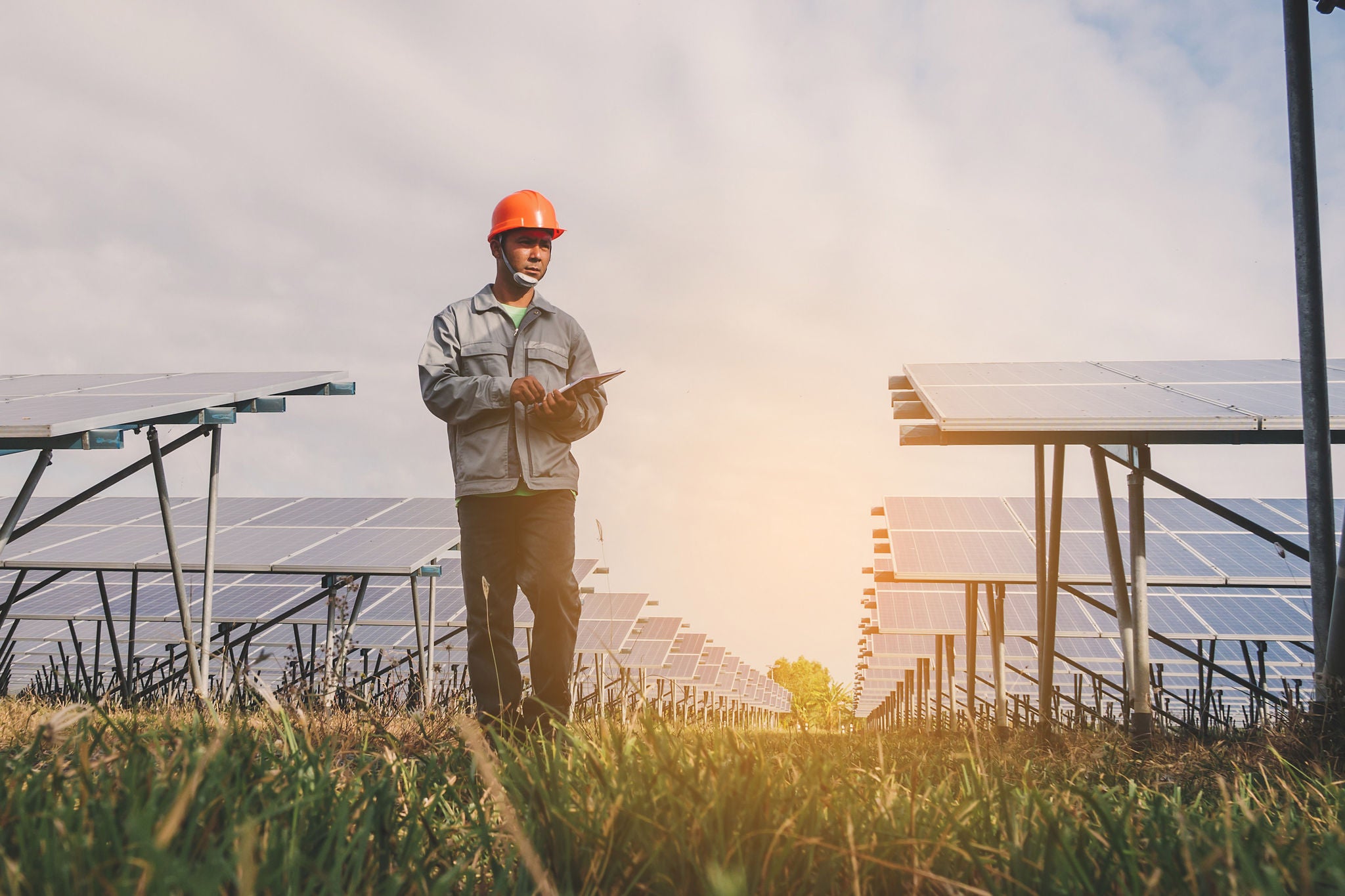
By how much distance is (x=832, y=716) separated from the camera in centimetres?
336

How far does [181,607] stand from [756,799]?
17.0ft

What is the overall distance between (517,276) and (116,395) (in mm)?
3765

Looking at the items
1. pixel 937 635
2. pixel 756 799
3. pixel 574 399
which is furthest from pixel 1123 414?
pixel 937 635

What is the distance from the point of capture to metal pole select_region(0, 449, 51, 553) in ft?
16.5

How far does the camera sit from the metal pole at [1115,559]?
502cm

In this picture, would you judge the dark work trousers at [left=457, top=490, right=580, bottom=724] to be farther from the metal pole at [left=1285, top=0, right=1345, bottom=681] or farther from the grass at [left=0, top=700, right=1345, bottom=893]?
the metal pole at [left=1285, top=0, right=1345, bottom=681]

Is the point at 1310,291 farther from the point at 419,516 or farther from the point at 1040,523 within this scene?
the point at 419,516

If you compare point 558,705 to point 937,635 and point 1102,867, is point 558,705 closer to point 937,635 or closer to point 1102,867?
point 1102,867

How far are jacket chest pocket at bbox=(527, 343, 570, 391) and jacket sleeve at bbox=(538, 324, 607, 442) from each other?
9 centimetres

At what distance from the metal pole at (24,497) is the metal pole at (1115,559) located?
5770 millimetres

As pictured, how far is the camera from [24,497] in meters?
5.30

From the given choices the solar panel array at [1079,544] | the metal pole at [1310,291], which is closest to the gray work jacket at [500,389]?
the metal pole at [1310,291]

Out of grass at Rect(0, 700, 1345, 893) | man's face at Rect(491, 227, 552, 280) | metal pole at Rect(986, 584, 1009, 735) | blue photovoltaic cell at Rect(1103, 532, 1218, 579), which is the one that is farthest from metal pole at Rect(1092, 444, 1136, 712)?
metal pole at Rect(986, 584, 1009, 735)

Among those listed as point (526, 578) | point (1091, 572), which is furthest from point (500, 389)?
point (1091, 572)
